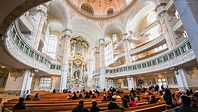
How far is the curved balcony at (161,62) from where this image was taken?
368 inches

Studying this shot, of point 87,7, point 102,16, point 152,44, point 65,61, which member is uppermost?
point 87,7

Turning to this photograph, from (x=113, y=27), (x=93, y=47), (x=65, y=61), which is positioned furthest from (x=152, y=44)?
(x=65, y=61)

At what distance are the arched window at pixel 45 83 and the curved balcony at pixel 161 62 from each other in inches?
449

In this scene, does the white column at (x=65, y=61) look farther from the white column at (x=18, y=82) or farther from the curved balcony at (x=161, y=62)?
the curved balcony at (x=161, y=62)

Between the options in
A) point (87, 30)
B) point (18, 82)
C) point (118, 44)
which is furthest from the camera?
point (87, 30)

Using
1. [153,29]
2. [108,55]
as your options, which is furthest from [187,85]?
[108,55]

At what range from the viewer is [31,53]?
10047mm

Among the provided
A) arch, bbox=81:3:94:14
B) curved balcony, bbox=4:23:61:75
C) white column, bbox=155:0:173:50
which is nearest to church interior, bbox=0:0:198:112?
curved balcony, bbox=4:23:61:75

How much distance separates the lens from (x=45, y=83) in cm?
1694

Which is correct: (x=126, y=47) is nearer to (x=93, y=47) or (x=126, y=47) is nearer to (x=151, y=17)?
(x=151, y=17)

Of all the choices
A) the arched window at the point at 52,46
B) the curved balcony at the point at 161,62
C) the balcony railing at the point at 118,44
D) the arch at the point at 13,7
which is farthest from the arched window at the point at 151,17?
the arch at the point at 13,7

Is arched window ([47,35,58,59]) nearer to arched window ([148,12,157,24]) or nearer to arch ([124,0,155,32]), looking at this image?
arch ([124,0,155,32])

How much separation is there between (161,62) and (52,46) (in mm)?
21384

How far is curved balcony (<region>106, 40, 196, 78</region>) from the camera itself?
9.35 m
